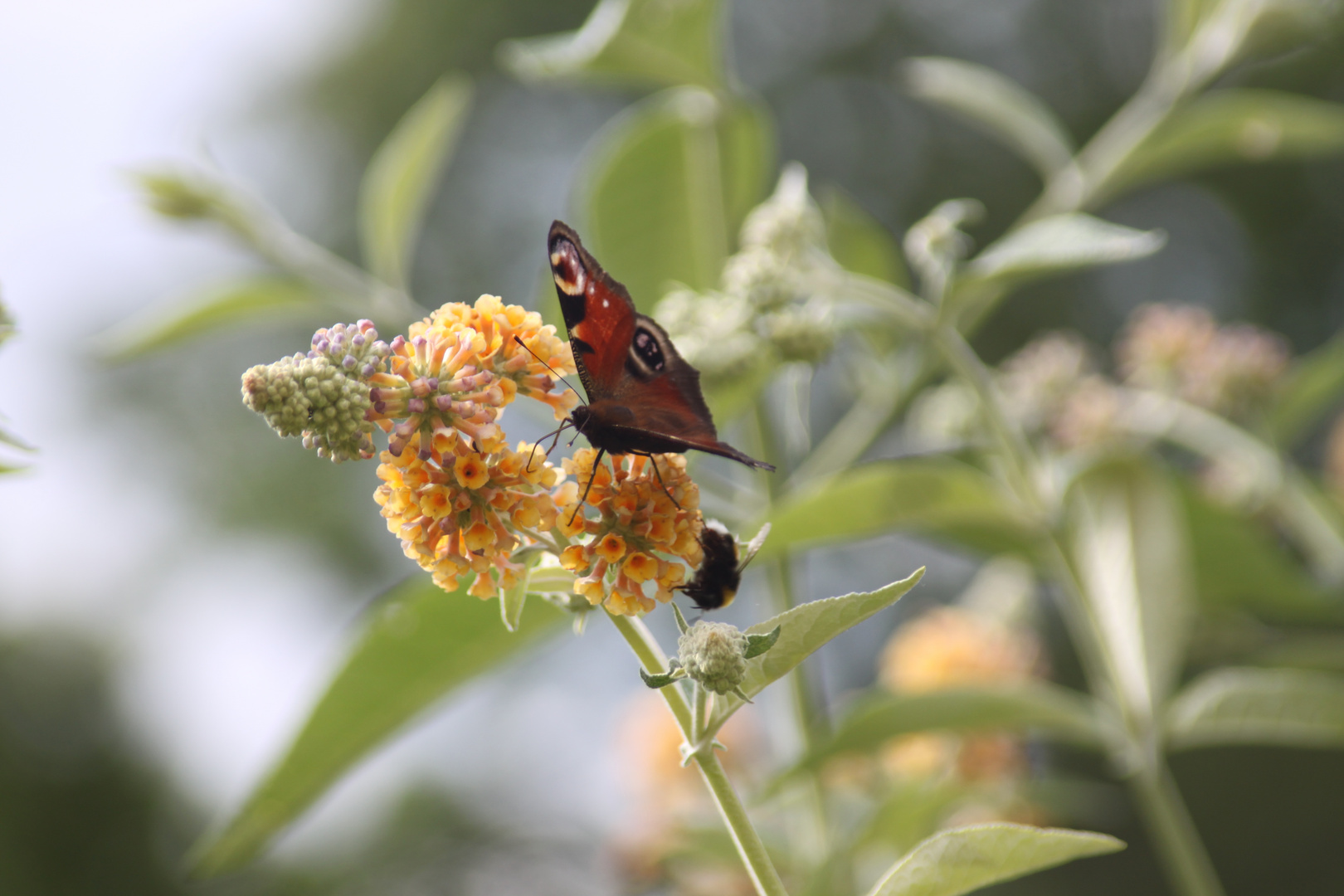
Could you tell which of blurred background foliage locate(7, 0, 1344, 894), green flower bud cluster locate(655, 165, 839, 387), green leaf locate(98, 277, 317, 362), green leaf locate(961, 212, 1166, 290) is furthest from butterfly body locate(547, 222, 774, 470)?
blurred background foliage locate(7, 0, 1344, 894)

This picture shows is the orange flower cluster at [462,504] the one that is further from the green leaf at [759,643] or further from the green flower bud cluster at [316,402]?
the green leaf at [759,643]

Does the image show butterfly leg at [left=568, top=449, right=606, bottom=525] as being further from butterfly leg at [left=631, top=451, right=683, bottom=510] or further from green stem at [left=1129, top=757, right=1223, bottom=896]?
→ green stem at [left=1129, top=757, right=1223, bottom=896]

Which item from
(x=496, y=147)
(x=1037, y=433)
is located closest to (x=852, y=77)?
(x=496, y=147)

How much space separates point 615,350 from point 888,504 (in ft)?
1.34

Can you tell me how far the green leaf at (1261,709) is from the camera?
1.00 meters

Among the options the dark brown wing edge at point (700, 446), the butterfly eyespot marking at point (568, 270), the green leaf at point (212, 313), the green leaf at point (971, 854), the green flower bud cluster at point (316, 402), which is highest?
the green leaf at point (212, 313)

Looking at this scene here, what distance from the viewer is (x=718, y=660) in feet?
1.85

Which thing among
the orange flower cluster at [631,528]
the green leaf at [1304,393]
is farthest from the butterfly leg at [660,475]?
the green leaf at [1304,393]

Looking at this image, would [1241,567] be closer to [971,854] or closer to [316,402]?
[971,854]

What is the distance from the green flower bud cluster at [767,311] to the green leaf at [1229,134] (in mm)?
541

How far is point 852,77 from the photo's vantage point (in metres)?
5.89

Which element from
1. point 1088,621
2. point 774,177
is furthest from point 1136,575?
point 774,177

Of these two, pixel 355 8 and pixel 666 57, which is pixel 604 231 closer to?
pixel 666 57

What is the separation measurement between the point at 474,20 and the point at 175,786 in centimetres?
525
